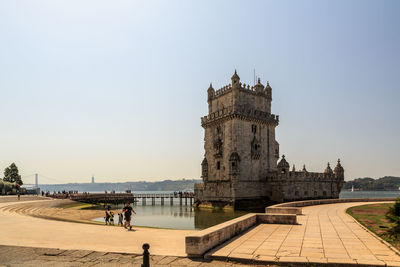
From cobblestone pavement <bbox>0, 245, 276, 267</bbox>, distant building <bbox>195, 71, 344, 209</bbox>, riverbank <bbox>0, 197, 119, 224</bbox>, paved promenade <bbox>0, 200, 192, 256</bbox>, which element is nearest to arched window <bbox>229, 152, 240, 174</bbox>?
distant building <bbox>195, 71, 344, 209</bbox>

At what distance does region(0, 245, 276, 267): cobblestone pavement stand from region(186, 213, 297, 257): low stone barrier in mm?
434

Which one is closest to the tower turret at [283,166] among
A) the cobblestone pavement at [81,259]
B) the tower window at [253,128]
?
the tower window at [253,128]

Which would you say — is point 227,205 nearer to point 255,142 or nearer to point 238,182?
point 238,182

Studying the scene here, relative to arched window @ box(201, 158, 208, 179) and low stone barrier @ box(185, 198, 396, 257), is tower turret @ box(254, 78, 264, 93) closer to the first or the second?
arched window @ box(201, 158, 208, 179)

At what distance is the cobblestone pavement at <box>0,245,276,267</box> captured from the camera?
923cm

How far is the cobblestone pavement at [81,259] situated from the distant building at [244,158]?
36.8m

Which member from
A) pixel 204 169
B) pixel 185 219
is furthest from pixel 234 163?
pixel 185 219

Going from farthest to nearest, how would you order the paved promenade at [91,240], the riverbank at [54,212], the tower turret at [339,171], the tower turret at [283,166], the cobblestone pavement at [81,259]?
the tower turret at [339,171] → the tower turret at [283,166] → the riverbank at [54,212] → the paved promenade at [91,240] → the cobblestone pavement at [81,259]

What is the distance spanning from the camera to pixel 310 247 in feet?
36.6

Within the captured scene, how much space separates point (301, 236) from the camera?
1355cm

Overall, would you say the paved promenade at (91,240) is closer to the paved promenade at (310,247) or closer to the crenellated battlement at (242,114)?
the paved promenade at (310,247)

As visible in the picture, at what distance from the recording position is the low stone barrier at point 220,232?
998cm

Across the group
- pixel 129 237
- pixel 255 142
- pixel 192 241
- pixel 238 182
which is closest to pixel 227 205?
pixel 238 182

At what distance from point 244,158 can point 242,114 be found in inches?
283
